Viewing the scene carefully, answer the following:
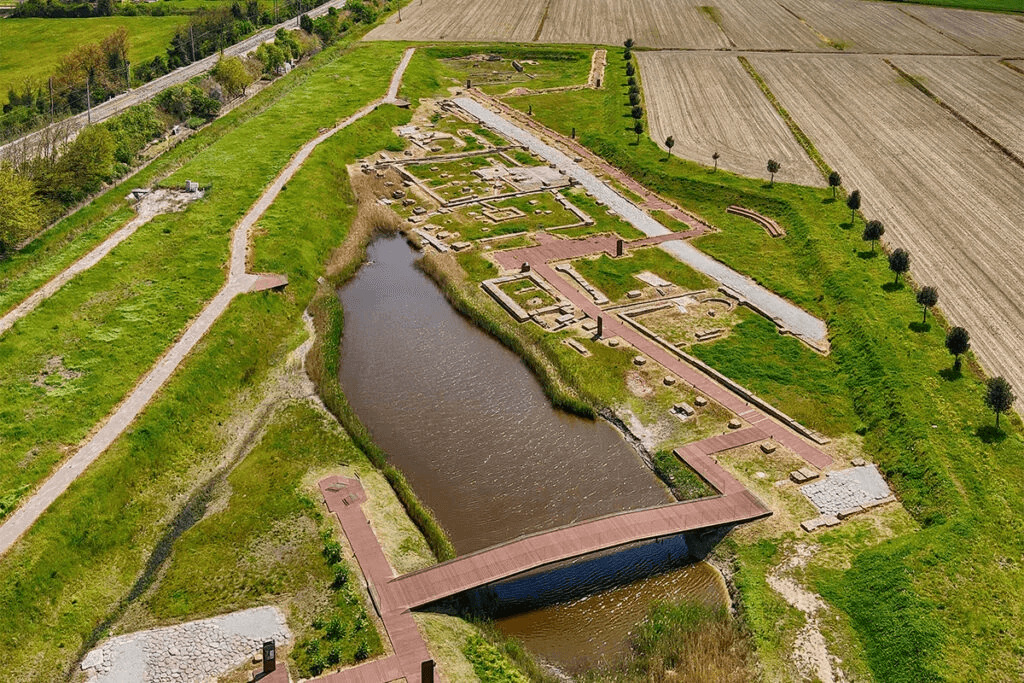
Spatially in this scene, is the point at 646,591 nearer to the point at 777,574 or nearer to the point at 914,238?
the point at 777,574

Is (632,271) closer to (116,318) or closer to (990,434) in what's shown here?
(990,434)

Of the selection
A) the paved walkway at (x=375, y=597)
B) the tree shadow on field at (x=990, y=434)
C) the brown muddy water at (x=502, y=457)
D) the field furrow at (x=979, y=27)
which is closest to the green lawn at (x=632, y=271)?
the brown muddy water at (x=502, y=457)

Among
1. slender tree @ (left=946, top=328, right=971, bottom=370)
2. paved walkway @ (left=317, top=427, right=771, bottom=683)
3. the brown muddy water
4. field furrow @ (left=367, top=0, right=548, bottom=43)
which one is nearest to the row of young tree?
field furrow @ (left=367, top=0, right=548, bottom=43)

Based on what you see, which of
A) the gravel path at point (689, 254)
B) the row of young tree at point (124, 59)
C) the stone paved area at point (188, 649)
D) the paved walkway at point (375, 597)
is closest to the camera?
the paved walkway at point (375, 597)

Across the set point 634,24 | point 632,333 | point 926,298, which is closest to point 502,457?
point 632,333

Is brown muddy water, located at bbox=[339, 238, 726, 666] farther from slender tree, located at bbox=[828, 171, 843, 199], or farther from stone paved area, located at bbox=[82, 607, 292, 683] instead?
slender tree, located at bbox=[828, 171, 843, 199]

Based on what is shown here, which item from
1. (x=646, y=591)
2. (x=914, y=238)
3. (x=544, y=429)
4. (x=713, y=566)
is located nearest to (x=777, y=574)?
(x=713, y=566)

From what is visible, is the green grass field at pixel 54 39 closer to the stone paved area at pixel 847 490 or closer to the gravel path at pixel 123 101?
the gravel path at pixel 123 101
